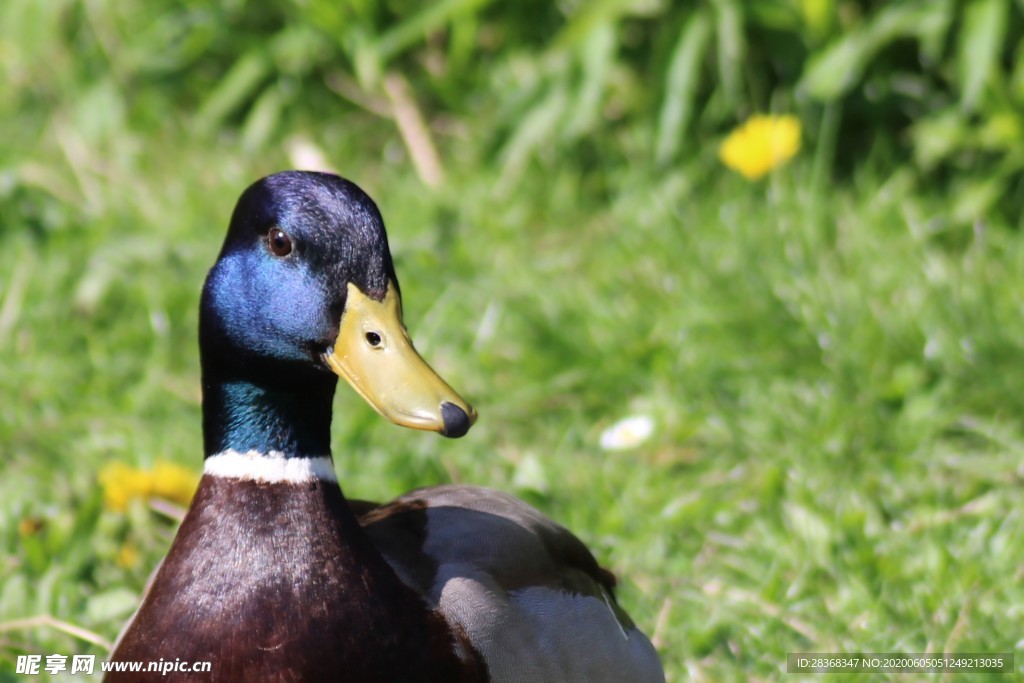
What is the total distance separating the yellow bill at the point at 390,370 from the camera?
5.92 feet

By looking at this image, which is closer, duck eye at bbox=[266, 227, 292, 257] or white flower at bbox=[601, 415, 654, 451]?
duck eye at bbox=[266, 227, 292, 257]

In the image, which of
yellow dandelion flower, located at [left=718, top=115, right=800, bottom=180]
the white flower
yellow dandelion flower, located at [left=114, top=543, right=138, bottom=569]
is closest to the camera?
yellow dandelion flower, located at [left=114, top=543, right=138, bottom=569]

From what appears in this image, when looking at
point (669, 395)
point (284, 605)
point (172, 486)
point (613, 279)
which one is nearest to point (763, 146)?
point (613, 279)

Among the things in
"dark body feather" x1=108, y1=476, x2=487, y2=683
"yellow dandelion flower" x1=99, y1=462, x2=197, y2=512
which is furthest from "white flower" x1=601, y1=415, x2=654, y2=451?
"dark body feather" x1=108, y1=476, x2=487, y2=683

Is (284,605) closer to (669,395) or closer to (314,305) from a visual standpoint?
(314,305)

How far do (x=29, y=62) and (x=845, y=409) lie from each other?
2.98 metres

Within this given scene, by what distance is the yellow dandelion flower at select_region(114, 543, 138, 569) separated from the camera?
109 inches

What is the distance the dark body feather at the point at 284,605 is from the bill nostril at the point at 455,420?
0.93ft

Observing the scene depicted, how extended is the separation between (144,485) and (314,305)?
1.10 m

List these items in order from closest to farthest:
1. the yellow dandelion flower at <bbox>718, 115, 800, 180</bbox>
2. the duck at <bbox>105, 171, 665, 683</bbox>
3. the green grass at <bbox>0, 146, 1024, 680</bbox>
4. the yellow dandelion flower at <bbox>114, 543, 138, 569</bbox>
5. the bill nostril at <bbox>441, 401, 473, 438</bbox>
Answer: the bill nostril at <bbox>441, 401, 473, 438</bbox> < the duck at <bbox>105, 171, 665, 683</bbox> < the green grass at <bbox>0, 146, 1024, 680</bbox> < the yellow dandelion flower at <bbox>114, 543, 138, 569</bbox> < the yellow dandelion flower at <bbox>718, 115, 800, 180</bbox>

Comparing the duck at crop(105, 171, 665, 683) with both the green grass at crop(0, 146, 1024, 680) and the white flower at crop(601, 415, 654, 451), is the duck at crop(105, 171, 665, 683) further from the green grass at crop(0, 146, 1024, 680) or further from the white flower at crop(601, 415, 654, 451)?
the white flower at crop(601, 415, 654, 451)

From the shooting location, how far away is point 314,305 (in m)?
1.90

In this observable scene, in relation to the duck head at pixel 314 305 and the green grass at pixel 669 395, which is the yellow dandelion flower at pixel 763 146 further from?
the duck head at pixel 314 305

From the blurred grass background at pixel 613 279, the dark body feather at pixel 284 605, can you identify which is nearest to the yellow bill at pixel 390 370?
the dark body feather at pixel 284 605
